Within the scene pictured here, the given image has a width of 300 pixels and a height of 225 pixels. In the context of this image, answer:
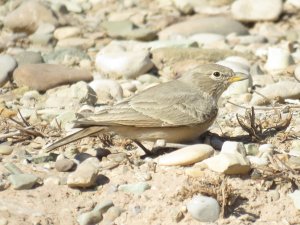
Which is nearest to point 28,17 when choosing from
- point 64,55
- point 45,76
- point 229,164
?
point 64,55

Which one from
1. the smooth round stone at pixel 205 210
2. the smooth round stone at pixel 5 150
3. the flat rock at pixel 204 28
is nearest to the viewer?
the smooth round stone at pixel 205 210

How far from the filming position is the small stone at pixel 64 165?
21.5 feet

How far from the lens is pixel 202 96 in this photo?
732 centimetres

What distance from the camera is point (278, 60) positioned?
9883mm

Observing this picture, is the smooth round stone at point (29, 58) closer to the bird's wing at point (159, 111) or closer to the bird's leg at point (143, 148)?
the bird's wing at point (159, 111)

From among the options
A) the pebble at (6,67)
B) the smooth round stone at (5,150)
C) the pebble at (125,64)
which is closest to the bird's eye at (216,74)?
the smooth round stone at (5,150)

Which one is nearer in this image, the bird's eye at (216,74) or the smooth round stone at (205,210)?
the smooth round stone at (205,210)

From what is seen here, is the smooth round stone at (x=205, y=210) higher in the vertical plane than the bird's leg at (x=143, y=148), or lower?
higher

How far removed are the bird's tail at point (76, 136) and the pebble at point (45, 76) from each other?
237 centimetres

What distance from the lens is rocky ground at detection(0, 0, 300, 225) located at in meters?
6.05

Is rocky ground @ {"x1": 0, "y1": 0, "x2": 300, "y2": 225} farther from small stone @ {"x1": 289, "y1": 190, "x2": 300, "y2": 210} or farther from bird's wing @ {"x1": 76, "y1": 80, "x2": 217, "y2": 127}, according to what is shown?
bird's wing @ {"x1": 76, "y1": 80, "x2": 217, "y2": 127}

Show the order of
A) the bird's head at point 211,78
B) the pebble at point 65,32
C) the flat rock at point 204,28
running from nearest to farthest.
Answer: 1. the bird's head at point 211,78
2. the pebble at point 65,32
3. the flat rock at point 204,28

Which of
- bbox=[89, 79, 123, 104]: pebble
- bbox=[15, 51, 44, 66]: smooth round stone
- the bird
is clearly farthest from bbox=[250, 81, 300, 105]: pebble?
bbox=[15, 51, 44, 66]: smooth round stone

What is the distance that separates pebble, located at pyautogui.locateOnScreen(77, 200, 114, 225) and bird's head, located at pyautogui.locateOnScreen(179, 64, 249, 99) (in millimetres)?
1803
